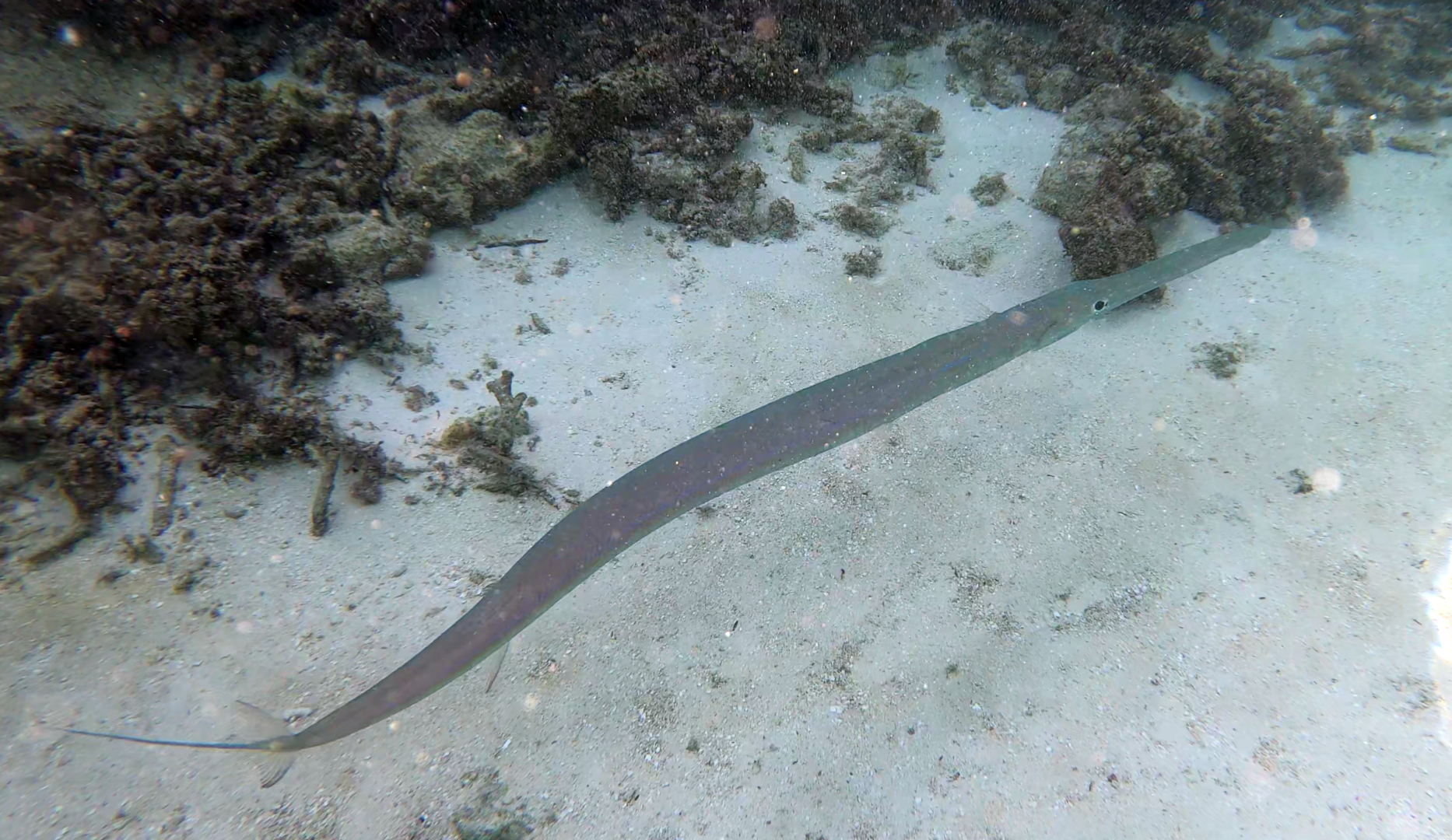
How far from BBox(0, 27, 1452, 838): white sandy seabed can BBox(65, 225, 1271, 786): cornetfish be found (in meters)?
0.49

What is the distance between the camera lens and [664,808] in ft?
10.1

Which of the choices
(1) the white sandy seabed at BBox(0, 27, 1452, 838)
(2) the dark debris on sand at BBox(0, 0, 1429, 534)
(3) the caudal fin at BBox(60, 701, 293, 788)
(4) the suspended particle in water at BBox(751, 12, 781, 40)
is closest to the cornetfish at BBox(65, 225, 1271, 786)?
(3) the caudal fin at BBox(60, 701, 293, 788)

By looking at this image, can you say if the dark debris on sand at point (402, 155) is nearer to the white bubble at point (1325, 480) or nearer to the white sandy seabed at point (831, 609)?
the white sandy seabed at point (831, 609)

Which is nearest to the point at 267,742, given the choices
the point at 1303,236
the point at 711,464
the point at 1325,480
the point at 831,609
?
the point at 711,464

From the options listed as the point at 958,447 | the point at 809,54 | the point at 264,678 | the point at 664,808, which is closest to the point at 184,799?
the point at 264,678

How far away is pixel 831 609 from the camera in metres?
3.93

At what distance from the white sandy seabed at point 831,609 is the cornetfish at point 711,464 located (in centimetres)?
49

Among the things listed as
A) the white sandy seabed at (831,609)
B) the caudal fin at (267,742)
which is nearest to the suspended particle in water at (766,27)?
the white sandy seabed at (831,609)

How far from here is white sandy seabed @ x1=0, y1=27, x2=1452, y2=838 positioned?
3.05m

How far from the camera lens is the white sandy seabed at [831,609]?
3053 mm

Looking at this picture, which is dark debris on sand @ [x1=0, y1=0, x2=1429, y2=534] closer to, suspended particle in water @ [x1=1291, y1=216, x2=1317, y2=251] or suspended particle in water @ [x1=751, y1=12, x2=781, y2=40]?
suspended particle in water @ [x1=751, y1=12, x2=781, y2=40]

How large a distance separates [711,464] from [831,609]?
4.57 feet

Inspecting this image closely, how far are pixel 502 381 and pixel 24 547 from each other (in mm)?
2952

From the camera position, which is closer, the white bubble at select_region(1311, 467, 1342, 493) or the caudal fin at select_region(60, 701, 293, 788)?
the caudal fin at select_region(60, 701, 293, 788)
